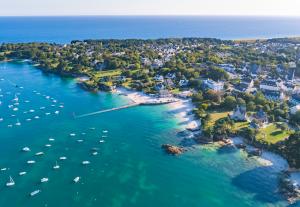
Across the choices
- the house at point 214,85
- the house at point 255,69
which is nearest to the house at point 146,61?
the house at point 214,85

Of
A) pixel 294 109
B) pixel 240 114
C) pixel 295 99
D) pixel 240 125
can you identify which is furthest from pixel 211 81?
pixel 240 125

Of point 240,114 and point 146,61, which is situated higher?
point 146,61

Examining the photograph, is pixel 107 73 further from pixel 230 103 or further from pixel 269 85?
pixel 269 85

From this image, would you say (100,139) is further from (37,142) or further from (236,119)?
(236,119)

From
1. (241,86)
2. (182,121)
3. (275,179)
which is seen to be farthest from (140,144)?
(241,86)

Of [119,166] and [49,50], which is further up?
[49,50]

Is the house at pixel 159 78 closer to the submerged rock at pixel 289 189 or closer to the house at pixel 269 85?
the house at pixel 269 85
